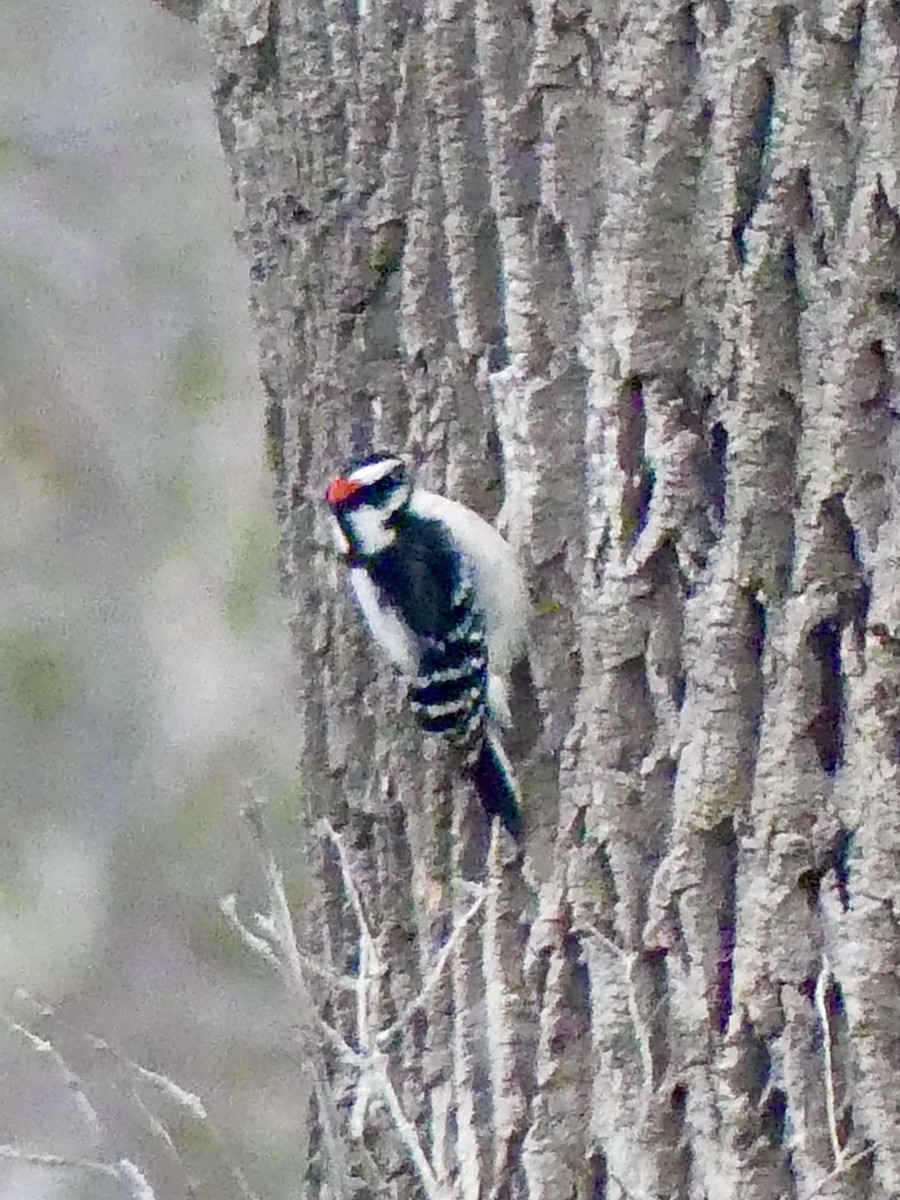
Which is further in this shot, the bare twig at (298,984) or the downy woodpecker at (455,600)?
the downy woodpecker at (455,600)

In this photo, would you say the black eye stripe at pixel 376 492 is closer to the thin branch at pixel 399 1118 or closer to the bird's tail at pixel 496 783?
the bird's tail at pixel 496 783

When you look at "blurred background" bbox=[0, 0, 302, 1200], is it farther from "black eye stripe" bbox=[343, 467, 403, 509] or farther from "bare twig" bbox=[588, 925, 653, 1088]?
"bare twig" bbox=[588, 925, 653, 1088]

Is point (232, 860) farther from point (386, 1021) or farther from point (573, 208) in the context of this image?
point (573, 208)

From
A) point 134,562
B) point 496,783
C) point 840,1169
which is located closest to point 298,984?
point 496,783

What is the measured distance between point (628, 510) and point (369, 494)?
0.36 metres

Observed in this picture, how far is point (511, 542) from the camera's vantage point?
5.98ft

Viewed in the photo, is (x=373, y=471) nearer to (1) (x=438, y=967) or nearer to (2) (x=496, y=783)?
(2) (x=496, y=783)

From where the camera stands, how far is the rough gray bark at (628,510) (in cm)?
158

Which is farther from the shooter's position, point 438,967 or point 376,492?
point 376,492

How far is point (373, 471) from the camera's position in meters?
1.91

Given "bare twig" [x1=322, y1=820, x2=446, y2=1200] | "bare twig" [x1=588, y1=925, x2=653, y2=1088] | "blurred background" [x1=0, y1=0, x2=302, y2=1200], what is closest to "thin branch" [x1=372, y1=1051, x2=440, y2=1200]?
"bare twig" [x1=322, y1=820, x2=446, y2=1200]

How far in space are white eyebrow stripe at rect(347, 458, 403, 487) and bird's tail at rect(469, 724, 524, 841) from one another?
1.03ft

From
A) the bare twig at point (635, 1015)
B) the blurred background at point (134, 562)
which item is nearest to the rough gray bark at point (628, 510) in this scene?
the bare twig at point (635, 1015)

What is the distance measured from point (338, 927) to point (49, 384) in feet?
10.7
